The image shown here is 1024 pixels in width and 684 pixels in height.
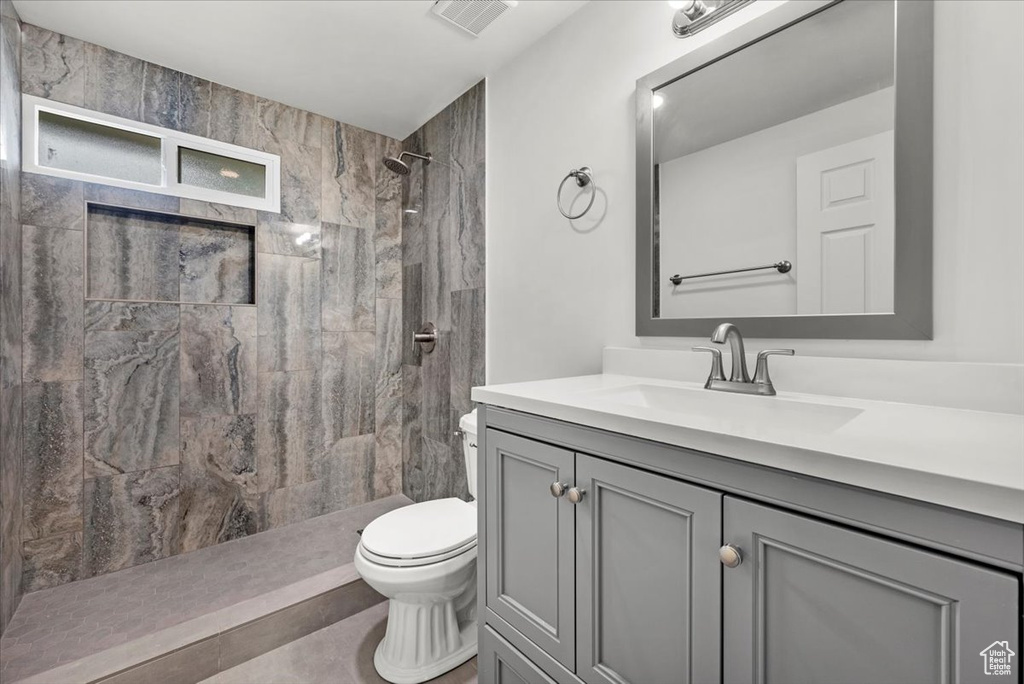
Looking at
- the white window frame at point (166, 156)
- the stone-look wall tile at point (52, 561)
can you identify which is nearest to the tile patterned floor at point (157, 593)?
the stone-look wall tile at point (52, 561)

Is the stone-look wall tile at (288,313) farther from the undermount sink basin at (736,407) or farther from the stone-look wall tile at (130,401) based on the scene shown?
the undermount sink basin at (736,407)

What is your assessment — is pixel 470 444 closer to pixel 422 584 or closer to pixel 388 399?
pixel 422 584

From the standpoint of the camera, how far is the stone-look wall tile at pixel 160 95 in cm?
200

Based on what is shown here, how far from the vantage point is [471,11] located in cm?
165

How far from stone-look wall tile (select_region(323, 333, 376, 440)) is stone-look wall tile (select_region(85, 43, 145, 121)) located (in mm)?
1334

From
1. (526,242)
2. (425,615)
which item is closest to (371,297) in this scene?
(526,242)

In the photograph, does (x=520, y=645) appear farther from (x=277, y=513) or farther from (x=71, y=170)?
(x=71, y=170)

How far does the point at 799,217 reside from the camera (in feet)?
3.61

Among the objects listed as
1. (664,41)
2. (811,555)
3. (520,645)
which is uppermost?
(664,41)

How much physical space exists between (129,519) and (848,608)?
8.52ft

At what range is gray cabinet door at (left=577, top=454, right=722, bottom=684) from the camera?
687 millimetres

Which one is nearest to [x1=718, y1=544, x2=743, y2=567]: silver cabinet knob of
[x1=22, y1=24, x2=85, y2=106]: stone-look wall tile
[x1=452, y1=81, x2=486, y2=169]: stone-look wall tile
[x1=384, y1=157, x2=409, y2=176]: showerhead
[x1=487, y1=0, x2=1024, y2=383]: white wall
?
[x1=487, y1=0, x2=1024, y2=383]: white wall

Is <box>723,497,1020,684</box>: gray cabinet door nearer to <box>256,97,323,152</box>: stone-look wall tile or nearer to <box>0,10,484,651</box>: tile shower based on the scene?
<box>0,10,484,651</box>: tile shower

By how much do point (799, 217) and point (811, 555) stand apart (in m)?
0.85
